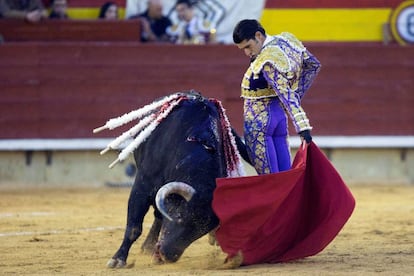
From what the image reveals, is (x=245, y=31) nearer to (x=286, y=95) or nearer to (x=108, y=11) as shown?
(x=286, y=95)

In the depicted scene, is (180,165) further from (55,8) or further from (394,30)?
(394,30)

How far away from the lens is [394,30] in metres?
10.0

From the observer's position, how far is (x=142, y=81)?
368 inches

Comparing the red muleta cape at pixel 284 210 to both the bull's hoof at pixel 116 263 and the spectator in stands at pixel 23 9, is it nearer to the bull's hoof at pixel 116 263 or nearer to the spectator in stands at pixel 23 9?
the bull's hoof at pixel 116 263

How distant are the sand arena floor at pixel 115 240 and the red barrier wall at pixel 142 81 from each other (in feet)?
2.45

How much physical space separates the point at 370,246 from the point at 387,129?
4.11m

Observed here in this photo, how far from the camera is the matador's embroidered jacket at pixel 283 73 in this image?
16.4 feet

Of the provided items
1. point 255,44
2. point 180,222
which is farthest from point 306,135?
point 180,222

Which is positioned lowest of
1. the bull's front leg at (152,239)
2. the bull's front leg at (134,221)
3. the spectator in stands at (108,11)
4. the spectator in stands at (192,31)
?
the spectator in stands at (192,31)

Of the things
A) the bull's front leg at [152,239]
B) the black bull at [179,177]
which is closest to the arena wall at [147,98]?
the bull's front leg at [152,239]

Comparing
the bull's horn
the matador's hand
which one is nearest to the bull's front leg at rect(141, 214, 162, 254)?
the bull's horn

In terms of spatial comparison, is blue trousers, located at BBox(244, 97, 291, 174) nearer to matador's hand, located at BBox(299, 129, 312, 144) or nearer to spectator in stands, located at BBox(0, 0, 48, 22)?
matador's hand, located at BBox(299, 129, 312, 144)

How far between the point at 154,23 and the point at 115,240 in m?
3.85

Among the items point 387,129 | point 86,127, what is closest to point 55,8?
point 86,127
